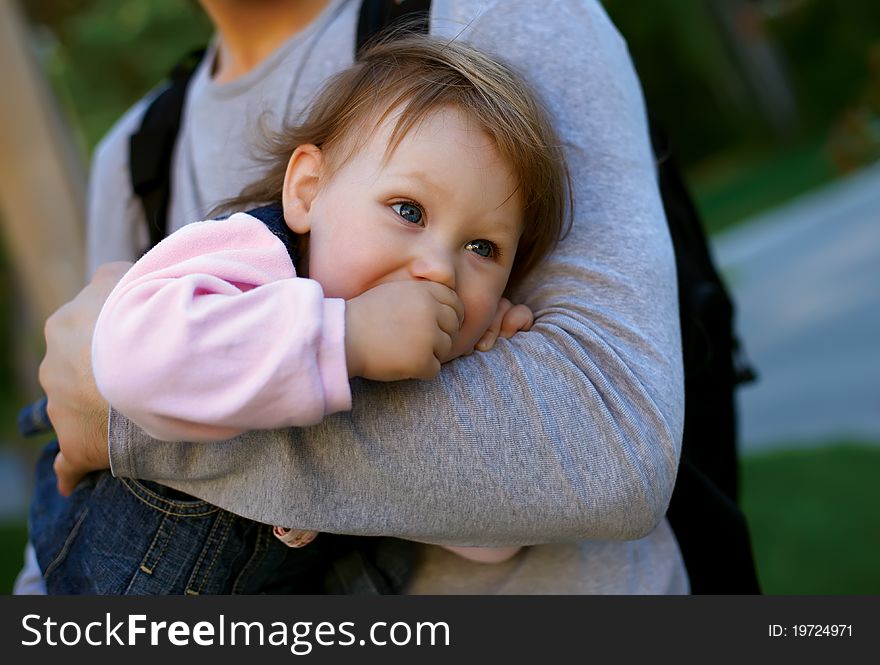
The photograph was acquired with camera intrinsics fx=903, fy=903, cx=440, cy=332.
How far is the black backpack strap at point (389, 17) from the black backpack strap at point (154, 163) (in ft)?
1.57

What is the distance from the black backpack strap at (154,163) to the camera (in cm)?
182

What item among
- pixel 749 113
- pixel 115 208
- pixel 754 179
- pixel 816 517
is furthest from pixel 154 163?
pixel 749 113

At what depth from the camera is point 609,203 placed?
145 cm

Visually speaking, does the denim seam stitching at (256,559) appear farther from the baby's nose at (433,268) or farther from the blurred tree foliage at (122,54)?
the blurred tree foliage at (122,54)

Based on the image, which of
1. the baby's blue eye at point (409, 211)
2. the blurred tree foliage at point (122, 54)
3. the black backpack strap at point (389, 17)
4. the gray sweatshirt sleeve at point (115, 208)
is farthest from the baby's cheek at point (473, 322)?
the blurred tree foliage at point (122, 54)

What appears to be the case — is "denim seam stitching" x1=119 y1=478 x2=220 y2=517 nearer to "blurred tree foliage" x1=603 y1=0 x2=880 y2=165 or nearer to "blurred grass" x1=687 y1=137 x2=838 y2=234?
"blurred grass" x1=687 y1=137 x2=838 y2=234

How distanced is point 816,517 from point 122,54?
347 inches

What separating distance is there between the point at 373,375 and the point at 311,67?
83 cm

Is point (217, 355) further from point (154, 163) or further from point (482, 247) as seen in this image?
point (154, 163)

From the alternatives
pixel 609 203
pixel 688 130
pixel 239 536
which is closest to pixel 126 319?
pixel 239 536

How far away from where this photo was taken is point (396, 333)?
1.15 metres

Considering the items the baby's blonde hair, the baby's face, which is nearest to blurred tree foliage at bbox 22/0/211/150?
the baby's blonde hair

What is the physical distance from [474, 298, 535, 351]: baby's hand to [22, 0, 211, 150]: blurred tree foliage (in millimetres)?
8784

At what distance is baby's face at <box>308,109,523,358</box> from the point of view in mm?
1339
